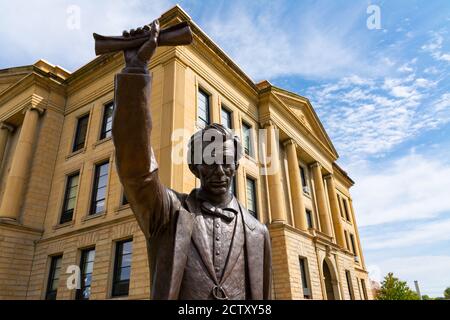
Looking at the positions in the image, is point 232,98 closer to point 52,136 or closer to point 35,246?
point 52,136

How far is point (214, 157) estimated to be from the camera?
2.17 m

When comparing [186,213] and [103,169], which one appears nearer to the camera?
[186,213]

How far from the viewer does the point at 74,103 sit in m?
20.5

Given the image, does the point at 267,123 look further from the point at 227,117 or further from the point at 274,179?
the point at 274,179

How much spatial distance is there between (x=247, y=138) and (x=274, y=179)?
311 cm

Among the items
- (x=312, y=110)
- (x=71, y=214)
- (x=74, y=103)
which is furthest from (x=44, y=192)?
(x=312, y=110)

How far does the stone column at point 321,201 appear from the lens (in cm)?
2544

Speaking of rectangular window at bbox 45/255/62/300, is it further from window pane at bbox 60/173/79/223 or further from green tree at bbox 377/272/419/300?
green tree at bbox 377/272/419/300

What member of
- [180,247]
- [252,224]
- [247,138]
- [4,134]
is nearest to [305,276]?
[247,138]

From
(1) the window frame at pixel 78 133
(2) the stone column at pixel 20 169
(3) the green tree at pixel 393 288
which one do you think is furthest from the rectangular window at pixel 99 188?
(3) the green tree at pixel 393 288

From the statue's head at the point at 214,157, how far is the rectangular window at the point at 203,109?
46.0 ft

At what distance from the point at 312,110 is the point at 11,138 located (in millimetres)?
23273

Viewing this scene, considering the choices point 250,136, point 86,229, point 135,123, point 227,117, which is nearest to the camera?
point 135,123

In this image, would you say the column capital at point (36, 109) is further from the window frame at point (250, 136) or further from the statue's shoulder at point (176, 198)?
the statue's shoulder at point (176, 198)
